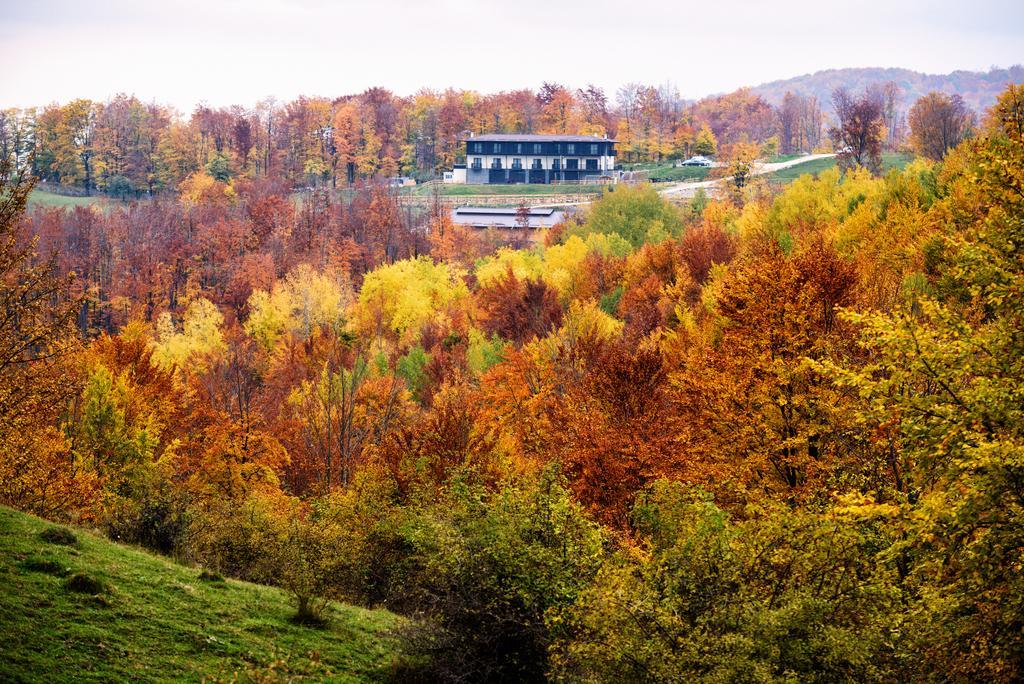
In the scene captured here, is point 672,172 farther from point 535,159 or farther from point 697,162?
point 535,159

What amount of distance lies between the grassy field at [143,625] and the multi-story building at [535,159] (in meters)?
144

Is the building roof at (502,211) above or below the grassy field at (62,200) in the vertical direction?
below

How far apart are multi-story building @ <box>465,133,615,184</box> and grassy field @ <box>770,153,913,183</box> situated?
98.4 ft

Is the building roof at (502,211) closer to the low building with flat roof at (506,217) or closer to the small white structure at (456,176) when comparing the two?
the low building with flat roof at (506,217)

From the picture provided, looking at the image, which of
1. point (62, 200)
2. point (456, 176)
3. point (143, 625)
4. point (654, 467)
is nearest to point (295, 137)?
point (456, 176)

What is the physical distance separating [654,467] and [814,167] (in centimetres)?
13333

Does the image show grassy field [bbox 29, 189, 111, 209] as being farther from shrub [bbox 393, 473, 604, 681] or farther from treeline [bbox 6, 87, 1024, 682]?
shrub [bbox 393, 473, 604, 681]

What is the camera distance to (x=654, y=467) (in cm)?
2859

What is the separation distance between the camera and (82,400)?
143 ft

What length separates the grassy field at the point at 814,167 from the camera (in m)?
135

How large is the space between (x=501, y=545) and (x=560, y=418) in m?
16.6

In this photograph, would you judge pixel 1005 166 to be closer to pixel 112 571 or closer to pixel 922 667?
pixel 922 667

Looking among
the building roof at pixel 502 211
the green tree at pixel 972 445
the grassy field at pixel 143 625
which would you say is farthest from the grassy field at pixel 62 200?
the green tree at pixel 972 445

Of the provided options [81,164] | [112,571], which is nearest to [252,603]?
[112,571]
